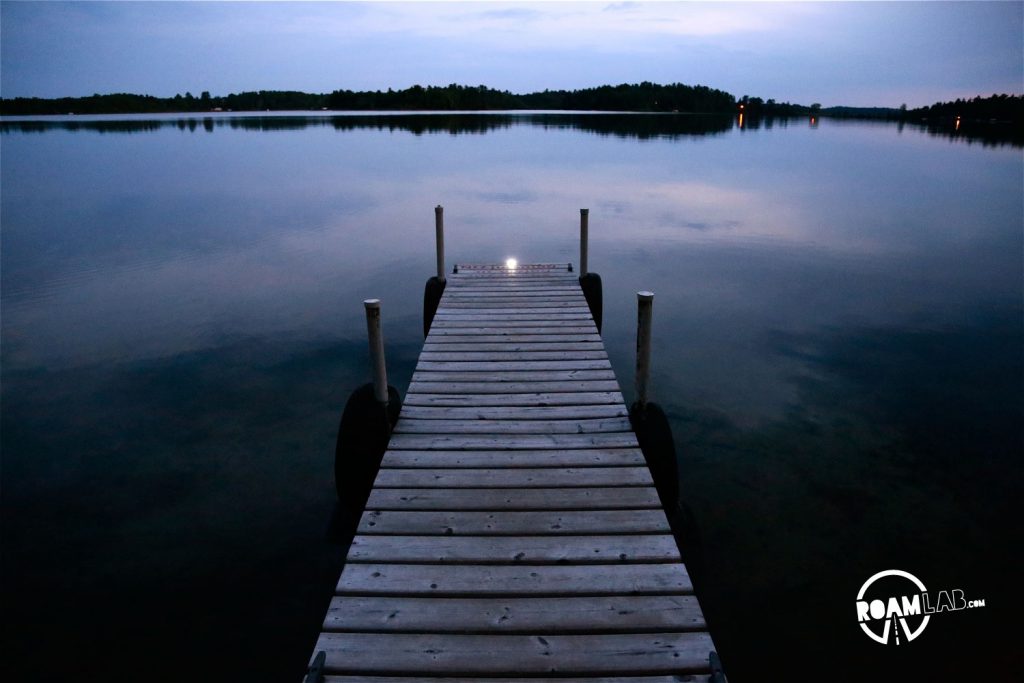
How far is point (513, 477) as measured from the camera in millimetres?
4746

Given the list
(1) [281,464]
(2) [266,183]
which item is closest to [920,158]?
(2) [266,183]

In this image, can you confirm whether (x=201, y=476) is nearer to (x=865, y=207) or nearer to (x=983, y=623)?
(x=983, y=623)

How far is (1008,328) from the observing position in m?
11.2

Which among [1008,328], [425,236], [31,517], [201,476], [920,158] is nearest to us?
[31,517]

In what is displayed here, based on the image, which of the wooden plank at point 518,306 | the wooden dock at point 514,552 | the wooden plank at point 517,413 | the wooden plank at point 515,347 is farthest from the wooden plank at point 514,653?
the wooden plank at point 518,306

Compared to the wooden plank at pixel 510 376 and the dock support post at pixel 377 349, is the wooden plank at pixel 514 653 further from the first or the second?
the wooden plank at pixel 510 376

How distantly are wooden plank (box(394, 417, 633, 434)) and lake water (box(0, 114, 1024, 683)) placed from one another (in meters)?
1.37

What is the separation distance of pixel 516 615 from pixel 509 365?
3.81m

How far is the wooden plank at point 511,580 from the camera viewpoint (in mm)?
3500

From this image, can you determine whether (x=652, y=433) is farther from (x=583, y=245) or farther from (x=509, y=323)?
(x=583, y=245)

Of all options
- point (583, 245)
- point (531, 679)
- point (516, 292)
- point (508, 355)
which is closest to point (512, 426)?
point (508, 355)

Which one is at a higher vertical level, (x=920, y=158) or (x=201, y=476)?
(x=920, y=158)

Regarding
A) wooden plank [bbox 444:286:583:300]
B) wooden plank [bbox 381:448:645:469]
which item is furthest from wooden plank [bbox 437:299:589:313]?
wooden plank [bbox 381:448:645:469]

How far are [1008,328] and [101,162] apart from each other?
50178mm
